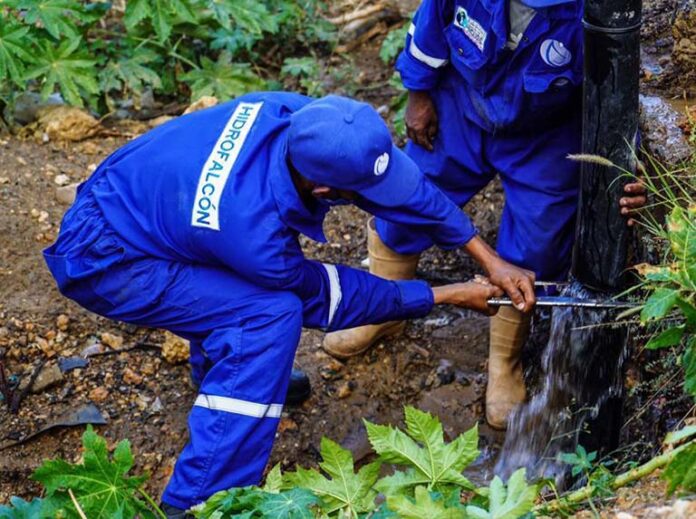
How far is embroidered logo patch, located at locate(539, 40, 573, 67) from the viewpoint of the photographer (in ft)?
10.6

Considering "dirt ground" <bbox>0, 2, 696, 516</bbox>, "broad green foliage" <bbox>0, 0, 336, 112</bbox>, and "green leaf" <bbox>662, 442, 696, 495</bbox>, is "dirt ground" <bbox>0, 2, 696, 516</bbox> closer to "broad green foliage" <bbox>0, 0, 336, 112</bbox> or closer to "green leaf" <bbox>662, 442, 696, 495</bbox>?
"broad green foliage" <bbox>0, 0, 336, 112</bbox>

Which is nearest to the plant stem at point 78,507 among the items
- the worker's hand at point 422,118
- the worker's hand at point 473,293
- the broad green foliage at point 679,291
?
the worker's hand at point 473,293

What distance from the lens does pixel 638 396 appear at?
350cm

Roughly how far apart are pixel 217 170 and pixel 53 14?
220cm

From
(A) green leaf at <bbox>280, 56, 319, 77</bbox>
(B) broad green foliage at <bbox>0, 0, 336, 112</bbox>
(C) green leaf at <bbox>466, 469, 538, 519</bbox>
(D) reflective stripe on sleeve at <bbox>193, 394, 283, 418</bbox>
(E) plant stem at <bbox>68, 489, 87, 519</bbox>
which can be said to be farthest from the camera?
(A) green leaf at <bbox>280, 56, 319, 77</bbox>

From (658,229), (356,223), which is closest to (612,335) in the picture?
(658,229)

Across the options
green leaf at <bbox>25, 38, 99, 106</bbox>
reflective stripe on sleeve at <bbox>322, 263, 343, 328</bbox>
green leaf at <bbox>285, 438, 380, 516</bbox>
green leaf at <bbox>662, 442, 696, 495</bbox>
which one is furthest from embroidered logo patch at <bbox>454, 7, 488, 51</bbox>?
green leaf at <bbox>25, 38, 99, 106</bbox>

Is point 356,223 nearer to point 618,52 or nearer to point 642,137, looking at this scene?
point 642,137

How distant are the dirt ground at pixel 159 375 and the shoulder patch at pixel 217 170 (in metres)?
1.16

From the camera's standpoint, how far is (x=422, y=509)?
7.30ft

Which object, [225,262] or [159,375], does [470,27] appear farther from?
[159,375]

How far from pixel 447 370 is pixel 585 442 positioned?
0.73m

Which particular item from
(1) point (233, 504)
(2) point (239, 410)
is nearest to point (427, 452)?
(1) point (233, 504)

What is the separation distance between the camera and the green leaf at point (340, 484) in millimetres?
2598
